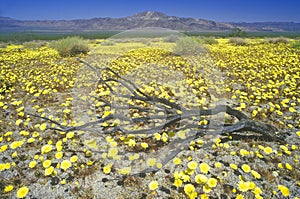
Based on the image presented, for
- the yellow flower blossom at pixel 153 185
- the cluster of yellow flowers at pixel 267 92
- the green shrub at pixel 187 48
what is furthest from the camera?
the green shrub at pixel 187 48

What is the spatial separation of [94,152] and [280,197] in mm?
2772

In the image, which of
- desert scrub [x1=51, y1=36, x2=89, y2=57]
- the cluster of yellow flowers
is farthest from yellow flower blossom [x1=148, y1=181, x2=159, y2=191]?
desert scrub [x1=51, y1=36, x2=89, y2=57]

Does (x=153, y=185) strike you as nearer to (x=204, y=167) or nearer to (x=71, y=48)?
(x=204, y=167)

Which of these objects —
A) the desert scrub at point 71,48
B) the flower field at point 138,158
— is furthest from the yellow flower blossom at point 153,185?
the desert scrub at point 71,48

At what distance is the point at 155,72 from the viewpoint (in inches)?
347

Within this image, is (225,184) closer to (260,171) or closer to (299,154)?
(260,171)

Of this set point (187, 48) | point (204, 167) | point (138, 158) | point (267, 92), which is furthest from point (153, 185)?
point (187, 48)

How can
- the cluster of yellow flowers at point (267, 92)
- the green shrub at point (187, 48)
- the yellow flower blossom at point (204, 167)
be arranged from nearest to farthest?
the yellow flower blossom at point (204, 167)
the cluster of yellow flowers at point (267, 92)
the green shrub at point (187, 48)

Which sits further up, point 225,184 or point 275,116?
point 275,116

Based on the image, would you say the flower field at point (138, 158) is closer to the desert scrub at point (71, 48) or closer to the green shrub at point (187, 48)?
the green shrub at point (187, 48)

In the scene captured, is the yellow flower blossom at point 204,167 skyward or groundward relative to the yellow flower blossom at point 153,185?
skyward

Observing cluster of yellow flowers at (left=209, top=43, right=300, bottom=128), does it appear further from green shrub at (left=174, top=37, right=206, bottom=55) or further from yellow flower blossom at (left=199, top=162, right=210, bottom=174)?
green shrub at (left=174, top=37, right=206, bottom=55)

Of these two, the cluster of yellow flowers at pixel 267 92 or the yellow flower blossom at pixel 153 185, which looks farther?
the cluster of yellow flowers at pixel 267 92

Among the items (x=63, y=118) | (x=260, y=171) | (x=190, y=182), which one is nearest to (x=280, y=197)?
(x=260, y=171)
